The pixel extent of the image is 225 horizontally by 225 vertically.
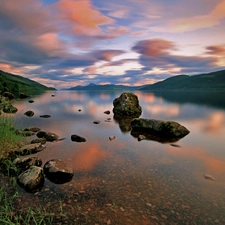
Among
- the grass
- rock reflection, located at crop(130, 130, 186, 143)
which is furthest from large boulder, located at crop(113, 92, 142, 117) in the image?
the grass

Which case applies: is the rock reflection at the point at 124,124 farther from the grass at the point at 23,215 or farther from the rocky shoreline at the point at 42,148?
the grass at the point at 23,215

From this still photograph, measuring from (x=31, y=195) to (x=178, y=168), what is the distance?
828 cm

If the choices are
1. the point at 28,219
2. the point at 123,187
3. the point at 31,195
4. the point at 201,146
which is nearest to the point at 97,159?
the point at 123,187

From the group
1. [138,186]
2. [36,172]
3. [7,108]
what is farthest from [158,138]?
[7,108]

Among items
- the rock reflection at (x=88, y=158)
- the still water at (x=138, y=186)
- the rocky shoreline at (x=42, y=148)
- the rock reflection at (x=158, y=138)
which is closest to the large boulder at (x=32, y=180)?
the rocky shoreline at (x=42, y=148)

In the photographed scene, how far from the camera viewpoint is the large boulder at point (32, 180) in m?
8.43

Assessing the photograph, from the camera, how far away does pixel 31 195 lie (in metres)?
7.99

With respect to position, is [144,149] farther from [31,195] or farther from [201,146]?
[31,195]

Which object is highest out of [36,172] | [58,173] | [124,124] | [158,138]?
[36,172]

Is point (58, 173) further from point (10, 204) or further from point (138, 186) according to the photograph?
point (138, 186)

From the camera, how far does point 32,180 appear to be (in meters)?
8.53

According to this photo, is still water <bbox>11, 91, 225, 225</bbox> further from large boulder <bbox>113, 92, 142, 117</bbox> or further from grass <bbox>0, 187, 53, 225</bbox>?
large boulder <bbox>113, 92, 142, 117</bbox>

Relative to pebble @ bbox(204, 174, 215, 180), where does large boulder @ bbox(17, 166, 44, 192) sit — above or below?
above

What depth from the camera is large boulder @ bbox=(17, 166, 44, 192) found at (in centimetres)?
843
